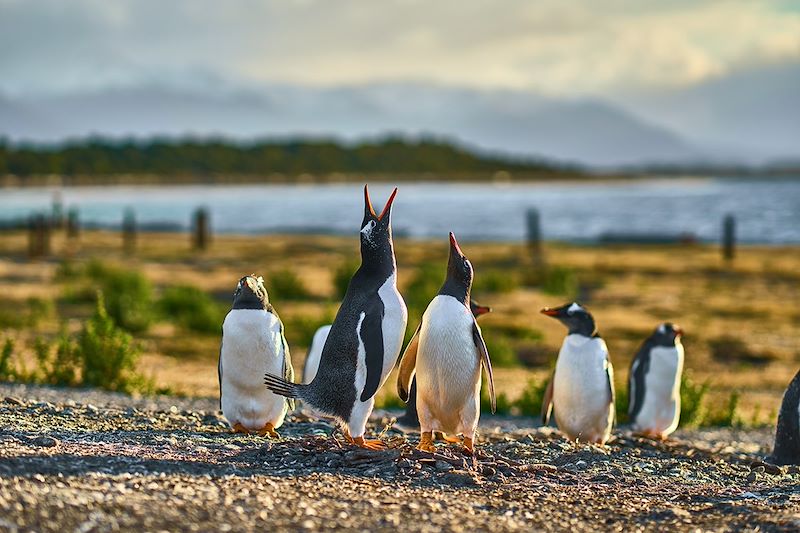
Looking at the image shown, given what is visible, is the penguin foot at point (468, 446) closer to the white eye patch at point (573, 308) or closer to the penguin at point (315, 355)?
the white eye patch at point (573, 308)

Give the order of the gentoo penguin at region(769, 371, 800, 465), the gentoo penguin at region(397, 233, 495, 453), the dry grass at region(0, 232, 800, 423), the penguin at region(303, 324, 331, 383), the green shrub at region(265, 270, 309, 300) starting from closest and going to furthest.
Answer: the gentoo penguin at region(397, 233, 495, 453)
the gentoo penguin at region(769, 371, 800, 465)
the penguin at region(303, 324, 331, 383)
the dry grass at region(0, 232, 800, 423)
the green shrub at region(265, 270, 309, 300)

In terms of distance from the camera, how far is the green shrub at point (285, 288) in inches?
749

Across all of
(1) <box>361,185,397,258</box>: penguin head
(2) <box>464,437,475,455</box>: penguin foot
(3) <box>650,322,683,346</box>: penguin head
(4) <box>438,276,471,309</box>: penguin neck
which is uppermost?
(1) <box>361,185,397,258</box>: penguin head

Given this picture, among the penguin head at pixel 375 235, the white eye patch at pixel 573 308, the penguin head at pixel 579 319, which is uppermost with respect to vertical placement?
the penguin head at pixel 375 235

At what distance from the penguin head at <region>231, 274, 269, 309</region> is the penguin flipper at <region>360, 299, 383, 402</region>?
1.19 meters

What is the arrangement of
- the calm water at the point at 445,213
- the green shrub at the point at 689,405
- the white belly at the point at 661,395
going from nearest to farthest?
1. the white belly at the point at 661,395
2. the green shrub at the point at 689,405
3. the calm water at the point at 445,213

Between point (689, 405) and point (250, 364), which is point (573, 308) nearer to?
point (689, 405)

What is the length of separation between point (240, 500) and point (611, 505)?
6.05 feet

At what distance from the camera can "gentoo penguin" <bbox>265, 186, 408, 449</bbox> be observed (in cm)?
561

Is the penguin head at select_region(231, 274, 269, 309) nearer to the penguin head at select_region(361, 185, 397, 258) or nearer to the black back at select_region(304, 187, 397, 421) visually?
the black back at select_region(304, 187, 397, 421)

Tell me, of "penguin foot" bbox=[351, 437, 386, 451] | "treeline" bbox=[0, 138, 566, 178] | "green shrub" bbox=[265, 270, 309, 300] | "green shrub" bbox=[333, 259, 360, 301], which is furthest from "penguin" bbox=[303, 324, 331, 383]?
"treeline" bbox=[0, 138, 566, 178]

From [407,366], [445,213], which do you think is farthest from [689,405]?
[445,213]

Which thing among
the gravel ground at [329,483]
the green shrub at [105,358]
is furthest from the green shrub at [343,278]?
the gravel ground at [329,483]

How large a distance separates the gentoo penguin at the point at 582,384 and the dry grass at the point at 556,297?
109 inches
